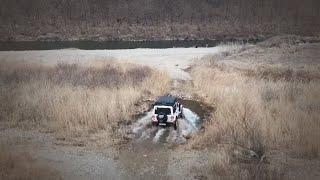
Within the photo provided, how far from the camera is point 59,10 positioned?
7898 millimetres

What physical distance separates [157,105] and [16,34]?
2.65m

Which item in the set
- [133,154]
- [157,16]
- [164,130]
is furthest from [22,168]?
[157,16]

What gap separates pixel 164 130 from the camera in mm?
7141

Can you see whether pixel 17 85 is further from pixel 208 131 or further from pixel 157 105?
pixel 208 131

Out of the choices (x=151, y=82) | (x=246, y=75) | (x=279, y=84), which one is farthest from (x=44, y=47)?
(x=279, y=84)

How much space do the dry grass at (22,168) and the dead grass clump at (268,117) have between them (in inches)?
82.8

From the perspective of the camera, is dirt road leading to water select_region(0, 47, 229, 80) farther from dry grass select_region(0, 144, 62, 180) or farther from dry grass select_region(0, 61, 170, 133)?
dry grass select_region(0, 144, 62, 180)

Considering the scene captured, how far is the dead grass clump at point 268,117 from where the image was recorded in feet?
19.0

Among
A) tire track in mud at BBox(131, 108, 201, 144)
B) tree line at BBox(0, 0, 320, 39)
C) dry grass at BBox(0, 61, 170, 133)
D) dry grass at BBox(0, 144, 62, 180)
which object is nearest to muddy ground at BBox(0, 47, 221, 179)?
tire track in mud at BBox(131, 108, 201, 144)

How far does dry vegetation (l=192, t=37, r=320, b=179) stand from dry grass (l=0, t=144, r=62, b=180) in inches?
68.3

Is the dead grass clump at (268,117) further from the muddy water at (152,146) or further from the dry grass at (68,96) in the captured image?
the dry grass at (68,96)

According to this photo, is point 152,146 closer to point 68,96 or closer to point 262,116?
point 262,116

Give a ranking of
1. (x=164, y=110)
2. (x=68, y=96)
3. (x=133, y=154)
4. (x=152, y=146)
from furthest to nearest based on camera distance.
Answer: (x=68, y=96) < (x=164, y=110) < (x=152, y=146) < (x=133, y=154)

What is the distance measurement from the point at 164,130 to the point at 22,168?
2.59 metres
